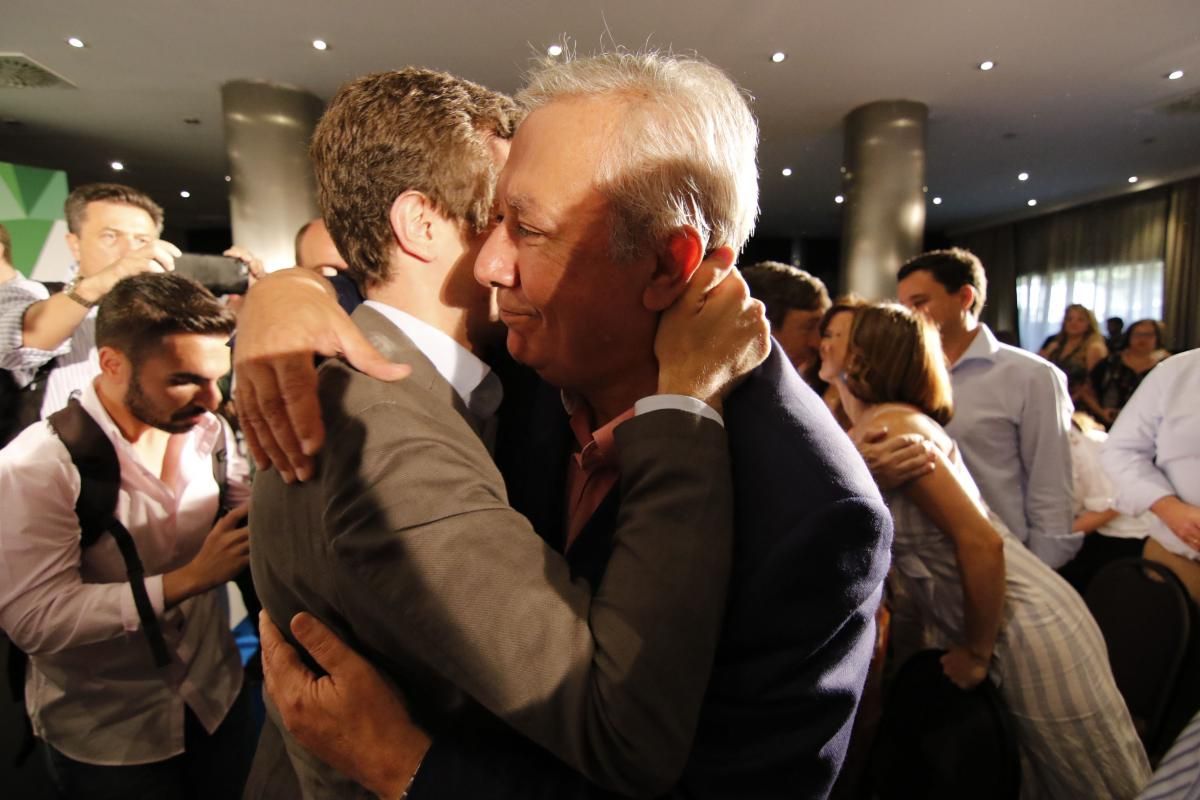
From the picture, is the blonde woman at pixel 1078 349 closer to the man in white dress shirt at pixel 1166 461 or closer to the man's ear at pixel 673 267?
the man in white dress shirt at pixel 1166 461

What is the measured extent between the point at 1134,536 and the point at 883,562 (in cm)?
299

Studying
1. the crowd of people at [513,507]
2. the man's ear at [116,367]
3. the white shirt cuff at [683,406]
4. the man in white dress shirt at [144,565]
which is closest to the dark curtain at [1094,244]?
the crowd of people at [513,507]

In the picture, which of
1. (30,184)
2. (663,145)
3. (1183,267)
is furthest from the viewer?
(1183,267)

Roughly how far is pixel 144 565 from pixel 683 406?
169cm

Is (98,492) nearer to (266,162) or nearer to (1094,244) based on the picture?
(266,162)

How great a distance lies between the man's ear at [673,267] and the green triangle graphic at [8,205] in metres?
1.97

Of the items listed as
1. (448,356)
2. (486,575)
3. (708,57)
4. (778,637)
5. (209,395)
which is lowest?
(778,637)

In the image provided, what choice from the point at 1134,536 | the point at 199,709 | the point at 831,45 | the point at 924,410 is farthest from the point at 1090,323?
the point at 199,709

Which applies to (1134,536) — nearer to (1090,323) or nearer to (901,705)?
(901,705)

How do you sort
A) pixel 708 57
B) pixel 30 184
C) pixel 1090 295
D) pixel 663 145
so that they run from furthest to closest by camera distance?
1. pixel 1090 295
2. pixel 708 57
3. pixel 30 184
4. pixel 663 145

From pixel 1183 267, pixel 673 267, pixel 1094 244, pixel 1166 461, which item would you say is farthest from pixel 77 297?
pixel 1094 244

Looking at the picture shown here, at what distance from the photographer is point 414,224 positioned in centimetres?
101

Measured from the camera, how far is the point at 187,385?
176cm

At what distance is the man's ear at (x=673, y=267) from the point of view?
35.7 inches
